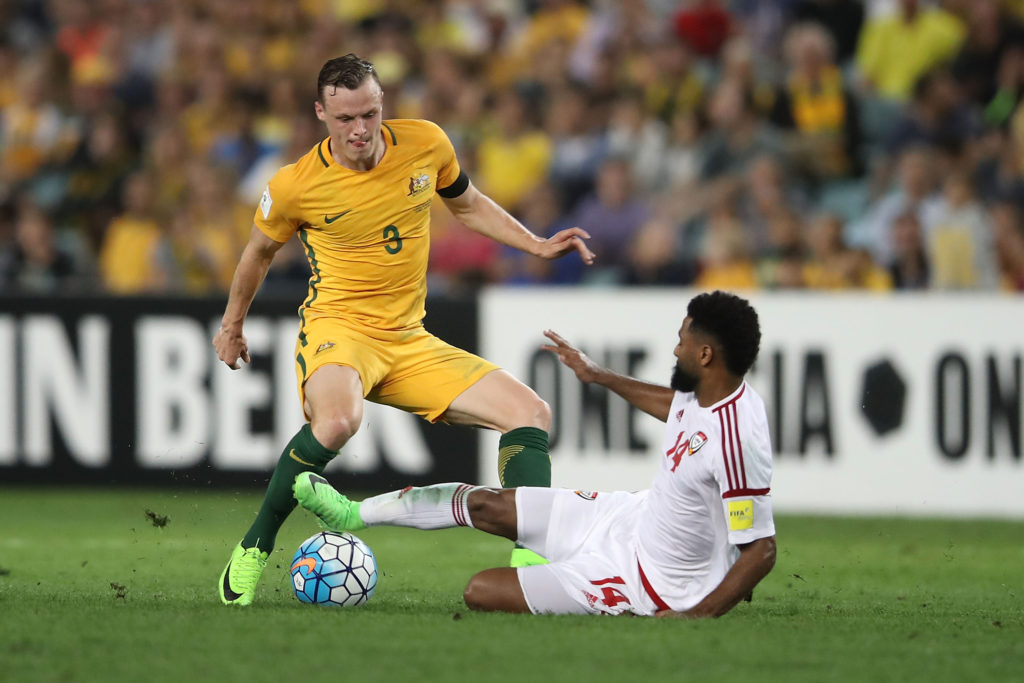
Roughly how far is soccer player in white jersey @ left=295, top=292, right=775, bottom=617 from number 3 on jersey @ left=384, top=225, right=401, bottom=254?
955 millimetres

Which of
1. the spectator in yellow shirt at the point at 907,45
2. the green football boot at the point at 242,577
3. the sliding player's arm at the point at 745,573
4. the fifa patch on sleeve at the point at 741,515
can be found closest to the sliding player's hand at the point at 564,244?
the fifa patch on sleeve at the point at 741,515

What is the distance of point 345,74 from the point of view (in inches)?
242

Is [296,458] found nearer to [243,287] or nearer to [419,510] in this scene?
[419,510]

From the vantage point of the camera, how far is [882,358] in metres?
10.5

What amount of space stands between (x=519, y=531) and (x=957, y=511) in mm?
5325

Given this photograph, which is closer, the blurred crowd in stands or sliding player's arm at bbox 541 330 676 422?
sliding player's arm at bbox 541 330 676 422

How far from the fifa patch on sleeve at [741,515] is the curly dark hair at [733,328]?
491mm

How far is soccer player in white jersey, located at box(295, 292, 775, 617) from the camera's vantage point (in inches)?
212

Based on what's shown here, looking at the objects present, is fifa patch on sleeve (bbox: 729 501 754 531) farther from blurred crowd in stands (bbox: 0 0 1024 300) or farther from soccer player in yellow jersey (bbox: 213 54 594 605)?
blurred crowd in stands (bbox: 0 0 1024 300)

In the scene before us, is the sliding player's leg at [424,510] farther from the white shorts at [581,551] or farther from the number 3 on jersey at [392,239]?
the number 3 on jersey at [392,239]

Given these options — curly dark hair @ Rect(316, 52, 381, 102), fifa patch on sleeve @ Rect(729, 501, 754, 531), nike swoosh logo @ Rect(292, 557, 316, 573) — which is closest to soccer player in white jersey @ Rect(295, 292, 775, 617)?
fifa patch on sleeve @ Rect(729, 501, 754, 531)

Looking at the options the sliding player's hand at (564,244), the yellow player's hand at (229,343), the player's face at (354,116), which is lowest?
the yellow player's hand at (229,343)

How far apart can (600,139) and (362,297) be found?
6.46 meters

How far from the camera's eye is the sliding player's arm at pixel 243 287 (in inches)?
252
